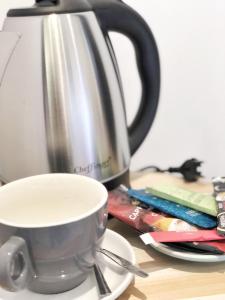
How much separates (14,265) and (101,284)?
84 millimetres

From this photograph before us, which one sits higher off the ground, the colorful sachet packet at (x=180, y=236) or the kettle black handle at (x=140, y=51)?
the kettle black handle at (x=140, y=51)

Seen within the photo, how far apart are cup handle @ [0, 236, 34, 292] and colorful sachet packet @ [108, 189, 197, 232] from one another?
142mm

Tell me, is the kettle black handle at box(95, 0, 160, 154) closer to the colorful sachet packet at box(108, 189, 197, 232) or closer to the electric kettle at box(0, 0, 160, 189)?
the electric kettle at box(0, 0, 160, 189)

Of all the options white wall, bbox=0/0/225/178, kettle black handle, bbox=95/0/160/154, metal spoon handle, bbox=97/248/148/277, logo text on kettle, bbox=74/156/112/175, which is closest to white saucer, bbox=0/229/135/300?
metal spoon handle, bbox=97/248/148/277

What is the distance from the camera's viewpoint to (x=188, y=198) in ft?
1.53

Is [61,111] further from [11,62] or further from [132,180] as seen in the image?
[132,180]

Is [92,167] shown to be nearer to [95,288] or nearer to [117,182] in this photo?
[117,182]

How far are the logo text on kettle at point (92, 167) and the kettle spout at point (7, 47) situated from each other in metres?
0.13

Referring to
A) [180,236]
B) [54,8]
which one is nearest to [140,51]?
[54,8]

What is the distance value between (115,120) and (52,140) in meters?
0.08

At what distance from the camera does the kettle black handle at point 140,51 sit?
50 cm

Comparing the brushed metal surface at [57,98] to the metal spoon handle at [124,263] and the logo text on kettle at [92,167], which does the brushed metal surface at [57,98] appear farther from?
the metal spoon handle at [124,263]

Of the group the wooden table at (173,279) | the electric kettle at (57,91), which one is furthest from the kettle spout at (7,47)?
the wooden table at (173,279)

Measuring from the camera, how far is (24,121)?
0.45 metres
